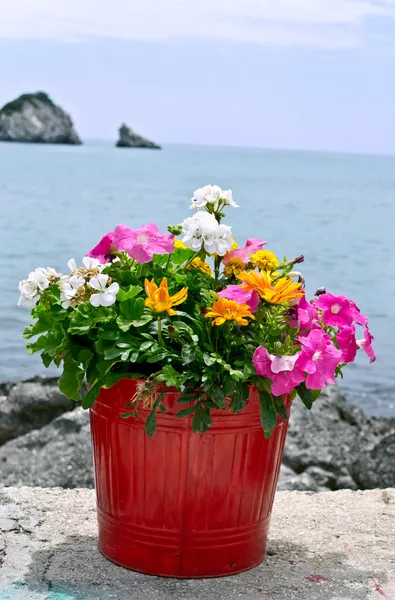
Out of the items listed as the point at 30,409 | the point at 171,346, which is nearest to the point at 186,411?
the point at 171,346

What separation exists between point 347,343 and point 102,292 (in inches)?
30.0

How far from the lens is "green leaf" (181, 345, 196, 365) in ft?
8.24

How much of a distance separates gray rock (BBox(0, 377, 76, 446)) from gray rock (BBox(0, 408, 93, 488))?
17.9 inches

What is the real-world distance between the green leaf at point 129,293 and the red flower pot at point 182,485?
0.83ft

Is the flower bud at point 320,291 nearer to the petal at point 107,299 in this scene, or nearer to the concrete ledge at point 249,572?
the petal at point 107,299

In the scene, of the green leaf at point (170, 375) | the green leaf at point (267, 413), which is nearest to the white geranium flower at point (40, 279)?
the green leaf at point (170, 375)

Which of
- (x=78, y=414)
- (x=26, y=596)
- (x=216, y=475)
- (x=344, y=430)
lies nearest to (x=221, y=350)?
(x=216, y=475)

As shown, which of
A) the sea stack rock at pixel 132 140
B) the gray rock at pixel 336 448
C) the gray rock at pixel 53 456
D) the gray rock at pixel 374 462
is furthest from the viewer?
the sea stack rock at pixel 132 140

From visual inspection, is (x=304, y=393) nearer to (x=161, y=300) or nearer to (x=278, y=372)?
(x=278, y=372)

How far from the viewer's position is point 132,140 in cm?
6600

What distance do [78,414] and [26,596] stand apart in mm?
2231

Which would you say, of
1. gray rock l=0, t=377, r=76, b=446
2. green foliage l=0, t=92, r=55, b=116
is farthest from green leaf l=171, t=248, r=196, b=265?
green foliage l=0, t=92, r=55, b=116

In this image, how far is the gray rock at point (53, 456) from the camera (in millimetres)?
4625

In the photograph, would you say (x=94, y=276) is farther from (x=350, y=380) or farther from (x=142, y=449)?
(x=350, y=380)
